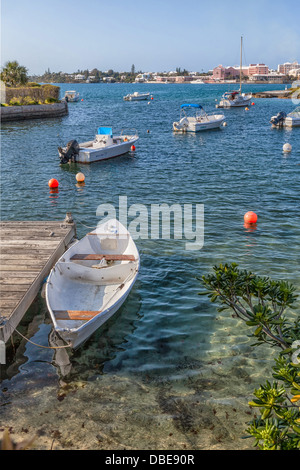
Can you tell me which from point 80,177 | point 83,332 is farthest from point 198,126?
point 83,332

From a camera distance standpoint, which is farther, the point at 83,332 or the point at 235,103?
the point at 235,103

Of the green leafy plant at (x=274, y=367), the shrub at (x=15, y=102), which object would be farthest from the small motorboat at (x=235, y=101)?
the green leafy plant at (x=274, y=367)

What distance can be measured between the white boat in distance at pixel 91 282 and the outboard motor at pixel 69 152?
1792 cm

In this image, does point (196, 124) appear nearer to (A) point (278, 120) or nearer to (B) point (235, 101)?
(A) point (278, 120)

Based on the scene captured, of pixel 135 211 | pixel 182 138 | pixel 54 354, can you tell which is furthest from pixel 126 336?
pixel 182 138

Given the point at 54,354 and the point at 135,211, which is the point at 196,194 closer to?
the point at 135,211

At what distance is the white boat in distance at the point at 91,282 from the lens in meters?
9.27

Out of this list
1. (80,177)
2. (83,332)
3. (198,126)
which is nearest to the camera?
(83,332)

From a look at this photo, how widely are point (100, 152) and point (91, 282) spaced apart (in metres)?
21.6

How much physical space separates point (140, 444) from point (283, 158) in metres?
30.1

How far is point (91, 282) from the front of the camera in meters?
11.5

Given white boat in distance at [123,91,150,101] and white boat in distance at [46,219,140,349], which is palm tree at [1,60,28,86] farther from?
white boat in distance at [46,219,140,349]

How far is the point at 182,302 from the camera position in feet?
38.0

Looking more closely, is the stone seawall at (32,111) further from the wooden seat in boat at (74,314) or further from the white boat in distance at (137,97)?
the wooden seat in boat at (74,314)
